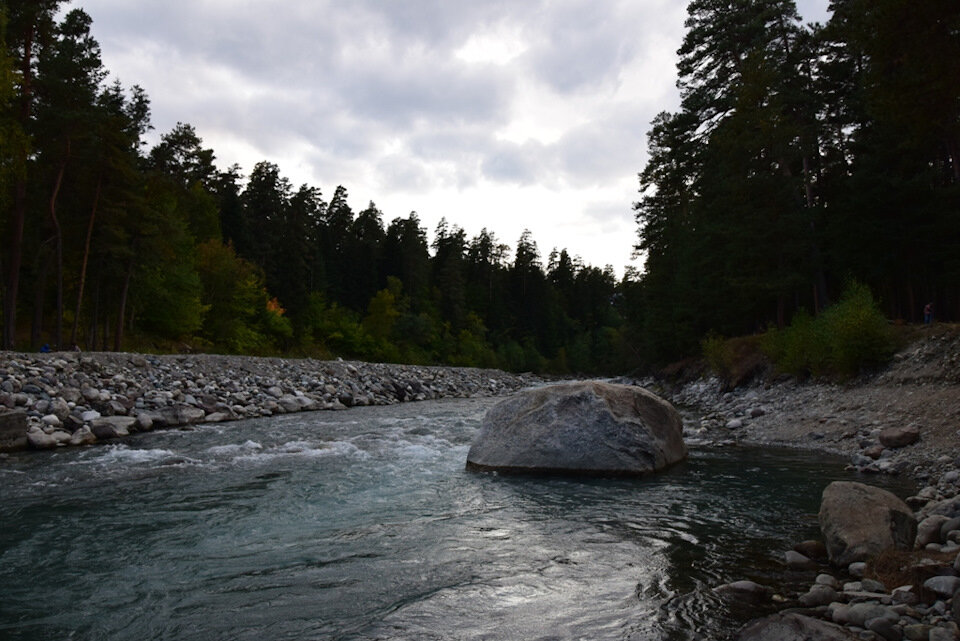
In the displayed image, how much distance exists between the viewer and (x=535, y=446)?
8.59 meters

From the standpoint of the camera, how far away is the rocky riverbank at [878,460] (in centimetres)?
329

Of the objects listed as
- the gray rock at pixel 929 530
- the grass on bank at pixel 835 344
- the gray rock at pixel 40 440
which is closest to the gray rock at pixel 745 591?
the gray rock at pixel 929 530

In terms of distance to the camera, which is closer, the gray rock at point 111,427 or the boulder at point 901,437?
the boulder at point 901,437

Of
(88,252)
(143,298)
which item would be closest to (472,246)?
(143,298)

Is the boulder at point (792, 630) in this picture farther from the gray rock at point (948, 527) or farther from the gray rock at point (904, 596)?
the gray rock at point (948, 527)

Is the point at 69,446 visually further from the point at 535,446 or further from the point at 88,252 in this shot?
the point at 88,252

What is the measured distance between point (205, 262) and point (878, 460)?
40.0 metres

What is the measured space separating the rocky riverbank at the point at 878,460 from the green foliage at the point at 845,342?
0.47 m

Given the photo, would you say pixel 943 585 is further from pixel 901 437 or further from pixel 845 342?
pixel 845 342

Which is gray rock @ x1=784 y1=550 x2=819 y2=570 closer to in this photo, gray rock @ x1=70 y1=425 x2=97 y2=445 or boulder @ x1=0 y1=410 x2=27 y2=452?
gray rock @ x1=70 y1=425 x2=97 y2=445

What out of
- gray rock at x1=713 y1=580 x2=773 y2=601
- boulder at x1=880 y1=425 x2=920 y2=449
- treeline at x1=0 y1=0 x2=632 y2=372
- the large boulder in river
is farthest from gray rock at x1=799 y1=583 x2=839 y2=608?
treeline at x1=0 y1=0 x2=632 y2=372

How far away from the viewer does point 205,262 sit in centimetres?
3953

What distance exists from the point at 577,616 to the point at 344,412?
50.4 feet

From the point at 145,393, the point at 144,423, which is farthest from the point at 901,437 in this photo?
the point at 145,393
